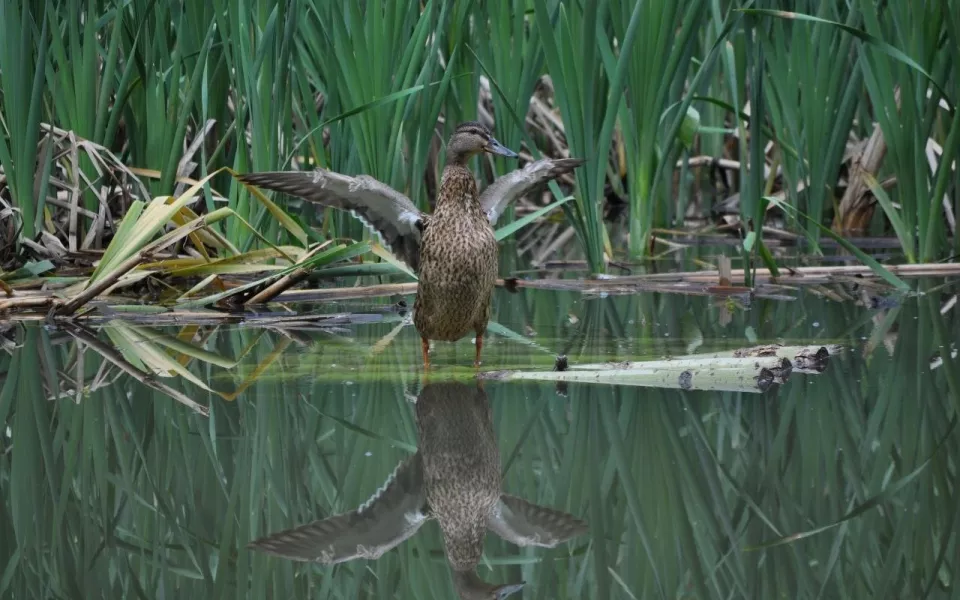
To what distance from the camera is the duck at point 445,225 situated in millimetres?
4535

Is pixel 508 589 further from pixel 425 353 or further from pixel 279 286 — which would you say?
pixel 279 286

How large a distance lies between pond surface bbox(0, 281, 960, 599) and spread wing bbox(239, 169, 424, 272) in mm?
460

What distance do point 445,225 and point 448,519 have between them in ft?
7.00

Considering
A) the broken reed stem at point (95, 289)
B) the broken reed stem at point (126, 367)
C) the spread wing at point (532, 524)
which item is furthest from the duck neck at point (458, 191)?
the spread wing at point (532, 524)

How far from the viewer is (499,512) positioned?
264cm

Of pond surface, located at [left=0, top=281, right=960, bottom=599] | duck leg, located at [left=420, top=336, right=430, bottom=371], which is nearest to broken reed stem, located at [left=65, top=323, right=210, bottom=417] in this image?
pond surface, located at [left=0, top=281, right=960, bottom=599]

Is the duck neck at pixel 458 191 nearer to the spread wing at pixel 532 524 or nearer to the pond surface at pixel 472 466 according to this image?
the pond surface at pixel 472 466

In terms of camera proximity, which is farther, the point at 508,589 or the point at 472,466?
the point at 472,466

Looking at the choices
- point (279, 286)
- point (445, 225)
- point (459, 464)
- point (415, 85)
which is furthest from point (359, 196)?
point (459, 464)

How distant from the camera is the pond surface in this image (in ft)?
7.61

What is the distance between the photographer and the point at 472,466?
117 inches

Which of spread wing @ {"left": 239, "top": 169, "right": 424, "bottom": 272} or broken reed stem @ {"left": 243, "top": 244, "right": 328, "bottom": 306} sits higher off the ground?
spread wing @ {"left": 239, "top": 169, "right": 424, "bottom": 272}

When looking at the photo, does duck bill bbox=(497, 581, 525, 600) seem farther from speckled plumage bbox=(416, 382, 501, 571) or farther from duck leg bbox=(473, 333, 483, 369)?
duck leg bbox=(473, 333, 483, 369)

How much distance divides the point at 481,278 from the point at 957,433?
1.82 metres
